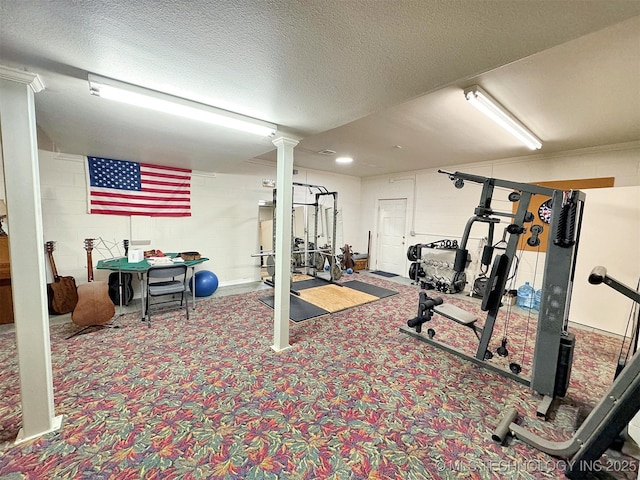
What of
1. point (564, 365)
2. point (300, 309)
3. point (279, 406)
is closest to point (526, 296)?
point (564, 365)

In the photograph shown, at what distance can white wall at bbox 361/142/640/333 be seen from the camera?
150 inches

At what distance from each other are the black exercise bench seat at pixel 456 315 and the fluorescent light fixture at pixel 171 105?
2.85 meters

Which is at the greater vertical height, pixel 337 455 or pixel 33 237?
pixel 33 237

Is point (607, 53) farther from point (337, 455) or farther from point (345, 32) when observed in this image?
point (337, 455)

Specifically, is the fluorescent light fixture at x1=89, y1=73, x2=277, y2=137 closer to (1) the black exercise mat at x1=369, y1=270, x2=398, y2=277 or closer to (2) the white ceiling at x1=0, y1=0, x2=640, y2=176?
(2) the white ceiling at x1=0, y1=0, x2=640, y2=176

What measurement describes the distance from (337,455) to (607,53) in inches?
132

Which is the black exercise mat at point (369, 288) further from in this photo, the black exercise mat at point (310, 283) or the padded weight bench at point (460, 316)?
the padded weight bench at point (460, 316)

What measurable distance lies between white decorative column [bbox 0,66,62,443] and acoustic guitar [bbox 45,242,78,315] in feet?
8.85

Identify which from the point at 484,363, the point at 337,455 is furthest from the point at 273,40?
the point at 484,363

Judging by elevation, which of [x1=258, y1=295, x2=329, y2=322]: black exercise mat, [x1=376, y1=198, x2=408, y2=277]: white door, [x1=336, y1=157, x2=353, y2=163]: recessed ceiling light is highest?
[x1=336, y1=157, x2=353, y2=163]: recessed ceiling light

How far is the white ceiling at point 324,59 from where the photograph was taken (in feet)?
3.78

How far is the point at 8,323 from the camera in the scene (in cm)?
347

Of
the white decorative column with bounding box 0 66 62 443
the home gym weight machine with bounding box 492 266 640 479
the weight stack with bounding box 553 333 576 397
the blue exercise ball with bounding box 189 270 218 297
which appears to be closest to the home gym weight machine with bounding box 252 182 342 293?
the blue exercise ball with bounding box 189 270 218 297

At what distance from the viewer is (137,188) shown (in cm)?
462
